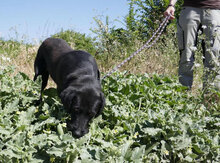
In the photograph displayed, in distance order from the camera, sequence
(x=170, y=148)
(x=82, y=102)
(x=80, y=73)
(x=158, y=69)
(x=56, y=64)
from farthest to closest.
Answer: (x=158, y=69) → (x=56, y=64) → (x=80, y=73) → (x=82, y=102) → (x=170, y=148)

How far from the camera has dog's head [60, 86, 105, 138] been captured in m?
3.20

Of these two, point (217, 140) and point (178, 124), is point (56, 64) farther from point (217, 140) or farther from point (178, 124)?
point (217, 140)

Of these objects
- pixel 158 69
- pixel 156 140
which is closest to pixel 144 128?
pixel 156 140

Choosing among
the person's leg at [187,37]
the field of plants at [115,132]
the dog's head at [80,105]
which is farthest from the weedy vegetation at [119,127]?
the person's leg at [187,37]

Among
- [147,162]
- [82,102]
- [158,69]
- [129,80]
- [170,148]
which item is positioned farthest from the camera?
[158,69]

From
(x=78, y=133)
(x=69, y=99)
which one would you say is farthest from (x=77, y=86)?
(x=78, y=133)

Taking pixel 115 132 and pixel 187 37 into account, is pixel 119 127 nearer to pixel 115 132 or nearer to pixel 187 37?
pixel 115 132

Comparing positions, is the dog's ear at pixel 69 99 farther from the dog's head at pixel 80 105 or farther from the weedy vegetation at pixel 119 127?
the weedy vegetation at pixel 119 127

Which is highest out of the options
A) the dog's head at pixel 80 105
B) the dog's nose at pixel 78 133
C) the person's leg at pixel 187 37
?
the person's leg at pixel 187 37

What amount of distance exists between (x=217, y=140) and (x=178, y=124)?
50 cm

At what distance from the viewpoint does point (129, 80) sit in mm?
4668

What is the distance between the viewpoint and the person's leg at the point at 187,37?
477 centimetres

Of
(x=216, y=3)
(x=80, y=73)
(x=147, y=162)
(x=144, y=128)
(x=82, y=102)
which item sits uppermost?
(x=216, y=3)

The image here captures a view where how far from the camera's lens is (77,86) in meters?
3.39
